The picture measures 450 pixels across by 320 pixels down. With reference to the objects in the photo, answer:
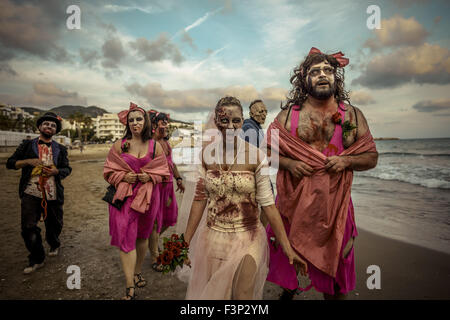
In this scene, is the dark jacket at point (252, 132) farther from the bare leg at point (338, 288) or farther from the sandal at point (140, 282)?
the sandal at point (140, 282)

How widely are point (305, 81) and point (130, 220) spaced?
111 inches

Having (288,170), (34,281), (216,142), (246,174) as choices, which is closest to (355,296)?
(288,170)

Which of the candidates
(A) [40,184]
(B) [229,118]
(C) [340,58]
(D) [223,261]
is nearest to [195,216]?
(D) [223,261]

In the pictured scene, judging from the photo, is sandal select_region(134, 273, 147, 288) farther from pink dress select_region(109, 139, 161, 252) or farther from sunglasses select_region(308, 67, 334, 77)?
sunglasses select_region(308, 67, 334, 77)

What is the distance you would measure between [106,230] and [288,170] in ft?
16.8

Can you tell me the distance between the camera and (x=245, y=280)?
208 cm

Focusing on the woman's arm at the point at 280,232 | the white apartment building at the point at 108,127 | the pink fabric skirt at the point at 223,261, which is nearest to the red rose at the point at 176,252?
the pink fabric skirt at the point at 223,261

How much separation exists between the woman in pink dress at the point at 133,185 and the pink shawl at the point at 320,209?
2.01m

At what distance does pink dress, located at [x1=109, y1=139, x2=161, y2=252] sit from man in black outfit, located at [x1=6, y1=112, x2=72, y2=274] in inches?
68.6

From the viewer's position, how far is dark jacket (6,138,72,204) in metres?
4.16

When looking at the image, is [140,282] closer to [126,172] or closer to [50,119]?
[126,172]

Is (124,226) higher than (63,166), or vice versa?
(63,166)

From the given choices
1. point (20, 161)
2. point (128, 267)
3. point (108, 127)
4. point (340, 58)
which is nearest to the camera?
point (340, 58)
